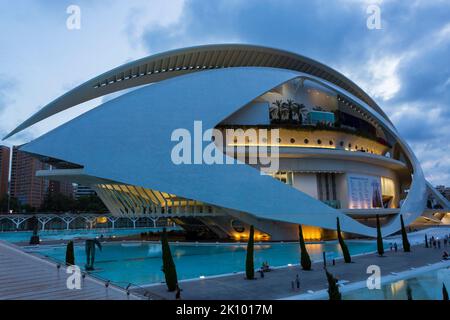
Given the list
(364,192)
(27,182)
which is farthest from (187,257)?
(27,182)

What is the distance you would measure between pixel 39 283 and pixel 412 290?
12010mm

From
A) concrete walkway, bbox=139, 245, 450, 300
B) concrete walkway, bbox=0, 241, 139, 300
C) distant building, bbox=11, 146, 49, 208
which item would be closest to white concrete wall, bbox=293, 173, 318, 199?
concrete walkway, bbox=139, 245, 450, 300

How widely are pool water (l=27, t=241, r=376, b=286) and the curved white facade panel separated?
8.86 ft

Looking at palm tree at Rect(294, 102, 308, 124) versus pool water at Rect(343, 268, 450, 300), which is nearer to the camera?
pool water at Rect(343, 268, 450, 300)

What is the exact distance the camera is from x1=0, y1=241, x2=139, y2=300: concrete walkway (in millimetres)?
9398

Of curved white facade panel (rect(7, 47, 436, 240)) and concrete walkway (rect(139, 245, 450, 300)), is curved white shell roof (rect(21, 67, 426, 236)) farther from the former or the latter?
concrete walkway (rect(139, 245, 450, 300))

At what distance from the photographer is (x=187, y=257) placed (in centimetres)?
2212

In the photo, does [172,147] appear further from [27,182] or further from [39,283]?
[27,182]

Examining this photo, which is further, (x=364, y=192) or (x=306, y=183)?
(x=364, y=192)

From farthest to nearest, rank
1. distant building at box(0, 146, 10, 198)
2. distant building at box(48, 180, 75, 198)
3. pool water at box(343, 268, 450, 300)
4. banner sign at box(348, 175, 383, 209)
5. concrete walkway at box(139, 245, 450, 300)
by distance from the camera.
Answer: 1. distant building at box(48, 180, 75, 198)
2. distant building at box(0, 146, 10, 198)
3. banner sign at box(348, 175, 383, 209)
4. concrete walkway at box(139, 245, 450, 300)
5. pool water at box(343, 268, 450, 300)

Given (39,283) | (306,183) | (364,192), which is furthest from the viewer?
(364,192)

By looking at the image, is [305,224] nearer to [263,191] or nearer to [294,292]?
[263,191]

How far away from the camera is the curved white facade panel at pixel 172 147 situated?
23359mm

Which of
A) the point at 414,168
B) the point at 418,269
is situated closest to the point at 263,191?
the point at 418,269
